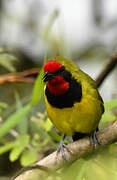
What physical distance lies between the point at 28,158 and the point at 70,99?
46 centimetres

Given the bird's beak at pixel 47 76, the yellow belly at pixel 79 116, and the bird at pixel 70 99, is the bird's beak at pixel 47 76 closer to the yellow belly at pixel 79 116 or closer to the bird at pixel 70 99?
the bird at pixel 70 99

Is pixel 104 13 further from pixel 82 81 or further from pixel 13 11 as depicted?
pixel 82 81

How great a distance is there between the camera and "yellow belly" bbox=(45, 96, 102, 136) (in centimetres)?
223

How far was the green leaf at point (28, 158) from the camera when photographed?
213 centimetres

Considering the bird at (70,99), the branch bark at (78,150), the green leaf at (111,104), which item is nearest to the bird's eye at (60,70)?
the bird at (70,99)

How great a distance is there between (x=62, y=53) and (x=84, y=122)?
4.05 ft

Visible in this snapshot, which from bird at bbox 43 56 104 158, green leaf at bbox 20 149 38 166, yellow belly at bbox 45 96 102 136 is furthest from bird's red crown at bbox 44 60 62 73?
green leaf at bbox 20 149 38 166

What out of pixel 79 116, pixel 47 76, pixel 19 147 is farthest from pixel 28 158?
pixel 47 76

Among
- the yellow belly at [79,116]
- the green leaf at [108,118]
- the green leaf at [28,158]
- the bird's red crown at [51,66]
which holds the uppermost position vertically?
the bird's red crown at [51,66]

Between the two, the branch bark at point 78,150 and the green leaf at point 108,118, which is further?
the green leaf at point 108,118

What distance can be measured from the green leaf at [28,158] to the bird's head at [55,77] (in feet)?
1.44

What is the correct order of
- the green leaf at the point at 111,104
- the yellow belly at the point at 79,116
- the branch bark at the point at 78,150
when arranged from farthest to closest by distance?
the yellow belly at the point at 79,116 < the green leaf at the point at 111,104 < the branch bark at the point at 78,150

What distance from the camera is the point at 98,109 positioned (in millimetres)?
2293

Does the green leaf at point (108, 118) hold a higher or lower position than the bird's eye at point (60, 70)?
lower
